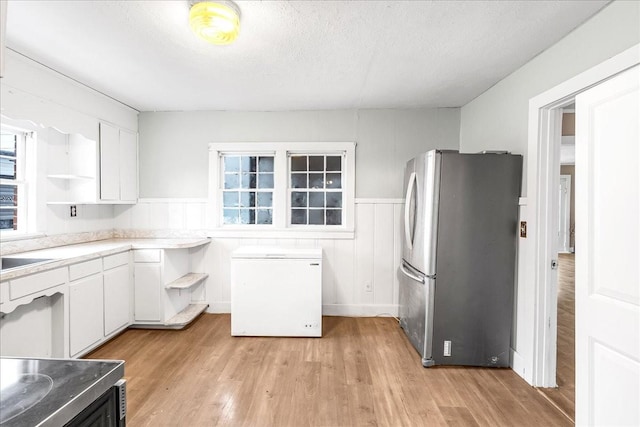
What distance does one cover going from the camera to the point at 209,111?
12.3 ft

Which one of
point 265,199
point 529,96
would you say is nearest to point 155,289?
point 265,199

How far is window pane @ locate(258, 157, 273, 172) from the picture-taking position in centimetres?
381

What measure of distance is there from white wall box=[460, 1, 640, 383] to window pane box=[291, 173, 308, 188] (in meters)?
1.98

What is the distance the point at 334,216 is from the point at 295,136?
3.66 ft

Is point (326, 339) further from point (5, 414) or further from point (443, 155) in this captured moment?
point (5, 414)

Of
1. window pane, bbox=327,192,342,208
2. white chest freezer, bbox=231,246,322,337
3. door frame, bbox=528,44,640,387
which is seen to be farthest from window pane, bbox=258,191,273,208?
door frame, bbox=528,44,640,387

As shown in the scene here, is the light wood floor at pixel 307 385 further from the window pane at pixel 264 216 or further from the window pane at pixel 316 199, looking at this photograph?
the window pane at pixel 316 199

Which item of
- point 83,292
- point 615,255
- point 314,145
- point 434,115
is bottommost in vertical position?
point 83,292

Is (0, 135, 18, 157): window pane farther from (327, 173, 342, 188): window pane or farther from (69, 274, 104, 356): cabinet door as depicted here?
(327, 173, 342, 188): window pane

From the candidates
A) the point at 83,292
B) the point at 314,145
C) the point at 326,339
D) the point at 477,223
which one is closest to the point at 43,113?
the point at 83,292

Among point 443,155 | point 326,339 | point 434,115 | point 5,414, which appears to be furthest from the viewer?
point 434,115

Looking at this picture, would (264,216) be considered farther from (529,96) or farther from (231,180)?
(529,96)

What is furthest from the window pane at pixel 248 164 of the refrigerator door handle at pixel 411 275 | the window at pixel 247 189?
the refrigerator door handle at pixel 411 275

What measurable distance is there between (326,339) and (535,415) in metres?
1.74
